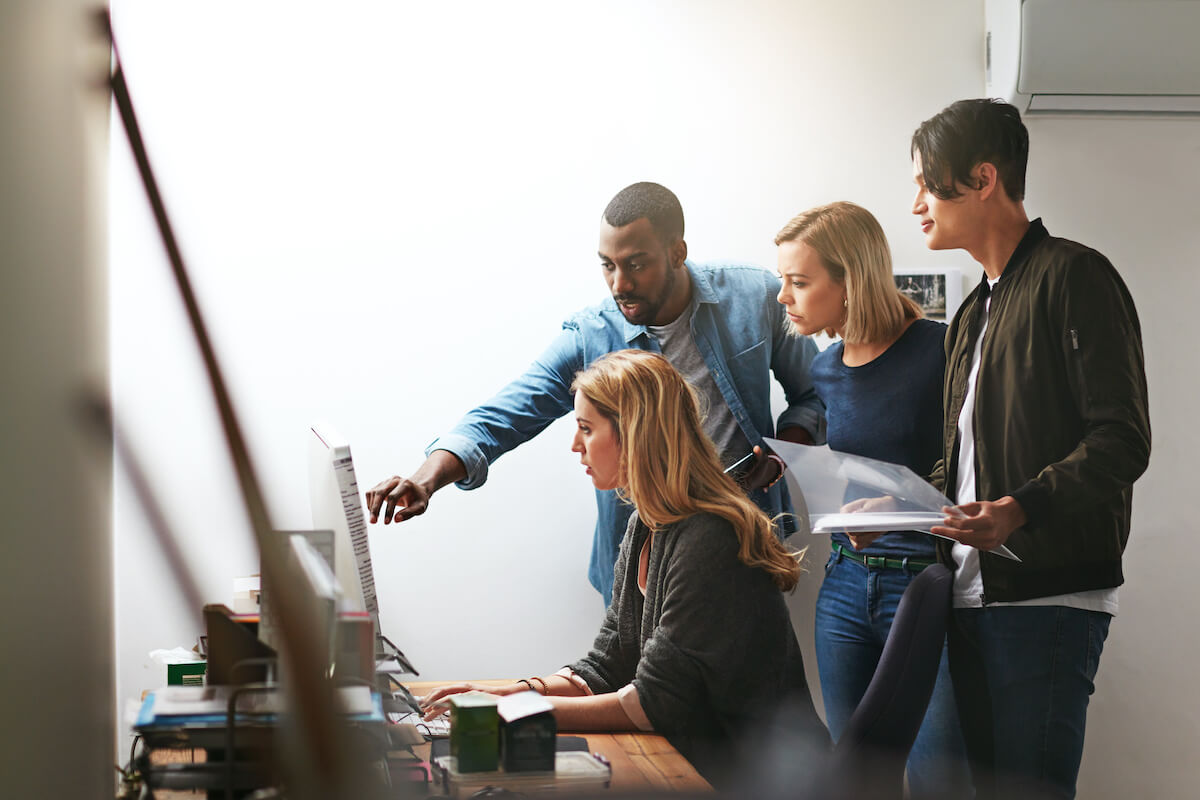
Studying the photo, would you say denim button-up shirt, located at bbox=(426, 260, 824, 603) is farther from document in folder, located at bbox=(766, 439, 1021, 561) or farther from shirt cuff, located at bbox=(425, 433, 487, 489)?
document in folder, located at bbox=(766, 439, 1021, 561)

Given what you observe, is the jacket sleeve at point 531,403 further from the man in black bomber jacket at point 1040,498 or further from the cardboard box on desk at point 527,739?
the cardboard box on desk at point 527,739

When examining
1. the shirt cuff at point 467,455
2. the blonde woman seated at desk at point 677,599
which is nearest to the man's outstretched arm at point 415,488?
the shirt cuff at point 467,455

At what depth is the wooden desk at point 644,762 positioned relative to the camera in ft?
3.81

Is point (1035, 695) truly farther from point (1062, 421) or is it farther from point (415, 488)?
point (415, 488)

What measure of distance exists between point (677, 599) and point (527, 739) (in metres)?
0.51

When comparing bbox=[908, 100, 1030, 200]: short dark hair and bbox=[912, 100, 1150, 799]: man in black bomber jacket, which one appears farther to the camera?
bbox=[908, 100, 1030, 200]: short dark hair

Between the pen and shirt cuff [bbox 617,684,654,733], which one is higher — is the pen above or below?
above

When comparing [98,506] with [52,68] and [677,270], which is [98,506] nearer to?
[52,68]

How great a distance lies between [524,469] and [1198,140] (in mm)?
1853

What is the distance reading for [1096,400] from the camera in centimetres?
176

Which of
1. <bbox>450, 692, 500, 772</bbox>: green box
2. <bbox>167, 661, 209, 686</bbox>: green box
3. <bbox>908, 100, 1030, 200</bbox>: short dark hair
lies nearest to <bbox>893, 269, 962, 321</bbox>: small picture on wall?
<bbox>908, 100, 1030, 200</bbox>: short dark hair

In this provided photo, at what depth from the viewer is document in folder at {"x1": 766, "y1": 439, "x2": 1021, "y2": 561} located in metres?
1.77

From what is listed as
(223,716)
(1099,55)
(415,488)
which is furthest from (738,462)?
(223,716)

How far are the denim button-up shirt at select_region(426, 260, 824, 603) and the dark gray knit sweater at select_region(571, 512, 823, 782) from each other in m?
0.64
